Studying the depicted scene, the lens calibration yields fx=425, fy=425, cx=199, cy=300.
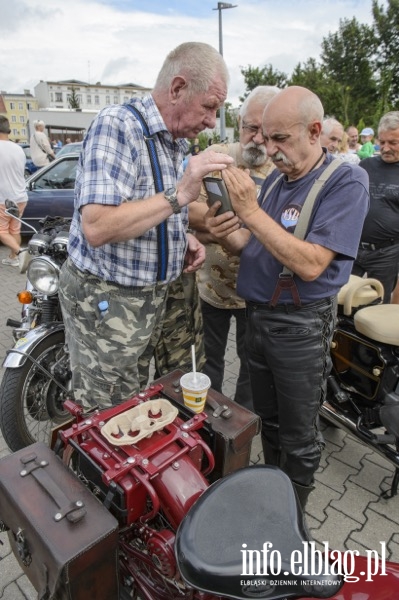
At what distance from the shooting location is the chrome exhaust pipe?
2.25 m

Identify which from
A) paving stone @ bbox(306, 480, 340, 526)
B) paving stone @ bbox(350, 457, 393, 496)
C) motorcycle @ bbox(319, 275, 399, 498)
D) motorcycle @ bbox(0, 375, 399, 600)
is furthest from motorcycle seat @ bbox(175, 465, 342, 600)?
paving stone @ bbox(350, 457, 393, 496)

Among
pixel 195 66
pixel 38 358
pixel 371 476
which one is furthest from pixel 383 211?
pixel 38 358

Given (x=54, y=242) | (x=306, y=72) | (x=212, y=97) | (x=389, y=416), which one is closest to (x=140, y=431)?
(x=212, y=97)

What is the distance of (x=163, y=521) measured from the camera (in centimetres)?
135

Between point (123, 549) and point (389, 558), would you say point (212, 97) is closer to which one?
point (123, 549)

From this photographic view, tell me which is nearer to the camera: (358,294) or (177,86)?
(177,86)

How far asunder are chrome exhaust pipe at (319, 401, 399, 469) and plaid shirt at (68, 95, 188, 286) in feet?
4.39

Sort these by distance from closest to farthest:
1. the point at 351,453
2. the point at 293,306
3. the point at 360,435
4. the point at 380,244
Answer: the point at 293,306, the point at 360,435, the point at 351,453, the point at 380,244

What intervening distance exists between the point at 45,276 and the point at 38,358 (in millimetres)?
480

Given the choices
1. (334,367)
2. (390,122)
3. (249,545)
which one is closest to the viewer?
(249,545)

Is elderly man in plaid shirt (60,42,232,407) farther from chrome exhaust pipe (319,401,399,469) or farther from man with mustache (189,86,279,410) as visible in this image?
chrome exhaust pipe (319,401,399,469)

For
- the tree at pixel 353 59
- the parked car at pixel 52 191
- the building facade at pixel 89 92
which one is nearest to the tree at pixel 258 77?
the tree at pixel 353 59

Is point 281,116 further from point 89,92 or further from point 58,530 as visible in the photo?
point 89,92

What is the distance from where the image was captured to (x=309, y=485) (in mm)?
2029
